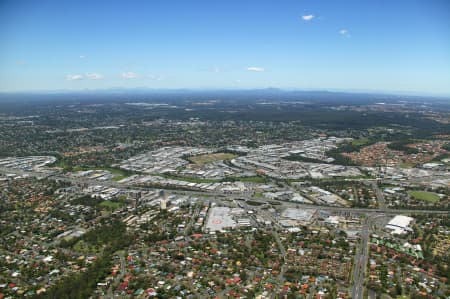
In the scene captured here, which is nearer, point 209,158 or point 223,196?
point 223,196

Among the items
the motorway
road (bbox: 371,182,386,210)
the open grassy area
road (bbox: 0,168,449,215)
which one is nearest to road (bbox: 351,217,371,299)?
the motorway

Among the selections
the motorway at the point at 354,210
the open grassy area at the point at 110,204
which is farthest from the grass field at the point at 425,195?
the open grassy area at the point at 110,204

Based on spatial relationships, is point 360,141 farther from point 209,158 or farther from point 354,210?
point 354,210

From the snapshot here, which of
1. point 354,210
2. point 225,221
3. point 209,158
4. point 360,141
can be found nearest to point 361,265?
point 354,210

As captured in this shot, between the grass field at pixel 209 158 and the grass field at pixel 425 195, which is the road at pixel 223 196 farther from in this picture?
the grass field at pixel 209 158

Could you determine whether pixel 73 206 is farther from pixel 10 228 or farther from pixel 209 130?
pixel 209 130

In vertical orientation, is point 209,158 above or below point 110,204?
above

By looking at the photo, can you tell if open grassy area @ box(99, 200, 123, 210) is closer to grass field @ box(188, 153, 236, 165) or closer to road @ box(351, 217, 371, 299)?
grass field @ box(188, 153, 236, 165)
